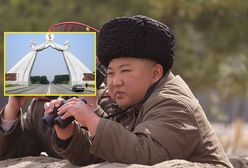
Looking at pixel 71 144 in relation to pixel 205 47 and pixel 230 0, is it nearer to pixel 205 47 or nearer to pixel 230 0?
pixel 230 0

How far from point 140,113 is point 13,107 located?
84 cm

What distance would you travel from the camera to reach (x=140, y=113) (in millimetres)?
3215

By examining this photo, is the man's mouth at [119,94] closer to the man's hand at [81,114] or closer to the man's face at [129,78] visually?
the man's face at [129,78]

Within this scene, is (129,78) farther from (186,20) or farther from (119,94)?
(186,20)

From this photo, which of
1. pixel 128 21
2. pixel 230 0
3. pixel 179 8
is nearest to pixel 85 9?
pixel 179 8

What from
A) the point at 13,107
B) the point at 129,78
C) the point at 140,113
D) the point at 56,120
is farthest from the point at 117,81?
the point at 13,107

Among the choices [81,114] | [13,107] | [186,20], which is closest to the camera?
[81,114]

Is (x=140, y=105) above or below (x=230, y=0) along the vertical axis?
below

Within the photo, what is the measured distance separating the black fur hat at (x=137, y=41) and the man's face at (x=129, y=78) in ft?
0.10

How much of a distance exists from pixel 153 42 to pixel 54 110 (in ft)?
1.71

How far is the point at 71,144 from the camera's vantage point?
10.8ft

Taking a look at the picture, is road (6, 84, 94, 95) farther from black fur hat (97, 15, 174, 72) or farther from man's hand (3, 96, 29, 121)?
man's hand (3, 96, 29, 121)

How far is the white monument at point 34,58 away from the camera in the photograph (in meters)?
3.24

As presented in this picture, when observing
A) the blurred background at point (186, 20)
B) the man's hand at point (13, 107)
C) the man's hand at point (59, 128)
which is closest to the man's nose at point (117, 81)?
the man's hand at point (59, 128)
